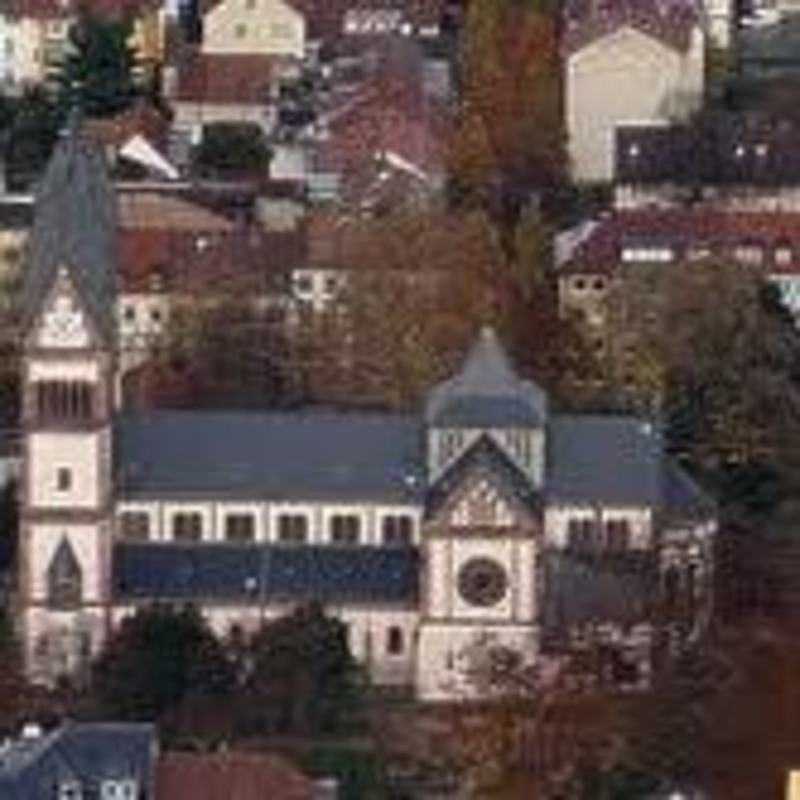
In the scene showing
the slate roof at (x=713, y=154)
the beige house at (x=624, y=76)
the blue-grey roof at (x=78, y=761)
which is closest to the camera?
the blue-grey roof at (x=78, y=761)

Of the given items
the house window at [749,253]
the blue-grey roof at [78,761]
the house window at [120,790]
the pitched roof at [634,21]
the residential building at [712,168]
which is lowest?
the house window at [120,790]

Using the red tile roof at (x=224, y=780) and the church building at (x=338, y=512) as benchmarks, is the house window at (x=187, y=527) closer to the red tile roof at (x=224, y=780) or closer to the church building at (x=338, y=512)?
the church building at (x=338, y=512)

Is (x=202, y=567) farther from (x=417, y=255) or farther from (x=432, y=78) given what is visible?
(x=432, y=78)

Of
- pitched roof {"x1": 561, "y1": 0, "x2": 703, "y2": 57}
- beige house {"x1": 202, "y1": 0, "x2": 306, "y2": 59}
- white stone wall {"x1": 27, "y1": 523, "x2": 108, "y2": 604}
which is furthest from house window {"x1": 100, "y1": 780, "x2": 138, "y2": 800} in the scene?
beige house {"x1": 202, "y1": 0, "x2": 306, "y2": 59}

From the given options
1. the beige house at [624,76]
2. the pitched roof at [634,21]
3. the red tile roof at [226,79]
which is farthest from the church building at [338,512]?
the red tile roof at [226,79]

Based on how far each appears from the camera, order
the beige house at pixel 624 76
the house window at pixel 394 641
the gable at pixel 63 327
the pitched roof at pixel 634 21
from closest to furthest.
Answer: the gable at pixel 63 327 < the house window at pixel 394 641 < the beige house at pixel 624 76 < the pitched roof at pixel 634 21

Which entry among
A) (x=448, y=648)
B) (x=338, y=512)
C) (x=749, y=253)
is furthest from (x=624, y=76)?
(x=448, y=648)
